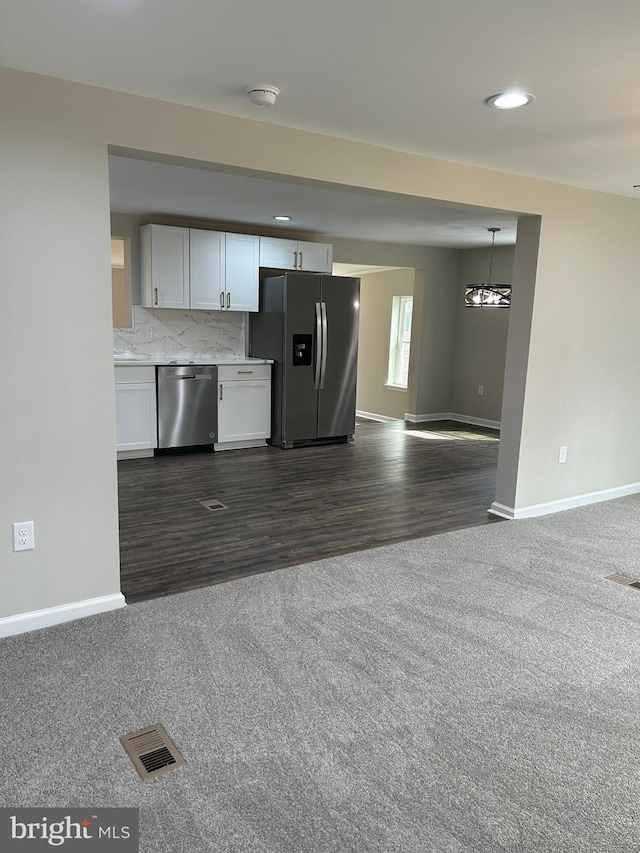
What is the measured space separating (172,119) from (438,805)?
9.21 ft

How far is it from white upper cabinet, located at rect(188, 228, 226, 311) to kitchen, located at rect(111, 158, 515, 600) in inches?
8.7

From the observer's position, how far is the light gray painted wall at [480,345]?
7.80 meters

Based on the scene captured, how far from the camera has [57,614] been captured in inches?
Answer: 106

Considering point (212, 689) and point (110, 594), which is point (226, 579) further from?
point (212, 689)

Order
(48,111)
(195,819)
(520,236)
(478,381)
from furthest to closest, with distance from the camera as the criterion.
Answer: (478,381)
(520,236)
(48,111)
(195,819)

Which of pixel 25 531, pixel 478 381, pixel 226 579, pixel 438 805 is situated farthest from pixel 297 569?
pixel 478 381

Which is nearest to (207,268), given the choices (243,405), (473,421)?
(243,405)

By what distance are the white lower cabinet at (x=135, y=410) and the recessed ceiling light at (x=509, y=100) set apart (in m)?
3.98

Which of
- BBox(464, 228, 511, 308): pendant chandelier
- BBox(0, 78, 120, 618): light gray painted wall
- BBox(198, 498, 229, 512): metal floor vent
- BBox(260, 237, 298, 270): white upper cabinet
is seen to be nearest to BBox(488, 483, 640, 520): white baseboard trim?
BBox(198, 498, 229, 512): metal floor vent

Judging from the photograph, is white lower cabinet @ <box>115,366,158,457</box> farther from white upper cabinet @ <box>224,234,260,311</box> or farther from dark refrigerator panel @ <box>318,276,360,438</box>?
dark refrigerator panel @ <box>318,276,360,438</box>

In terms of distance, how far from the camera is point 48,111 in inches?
94.4

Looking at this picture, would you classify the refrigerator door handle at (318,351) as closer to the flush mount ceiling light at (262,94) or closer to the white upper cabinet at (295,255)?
the white upper cabinet at (295,255)

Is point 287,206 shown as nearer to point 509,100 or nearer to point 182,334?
point 182,334

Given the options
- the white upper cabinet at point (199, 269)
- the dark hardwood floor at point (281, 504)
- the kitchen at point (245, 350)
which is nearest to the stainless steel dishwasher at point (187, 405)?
the dark hardwood floor at point (281, 504)
